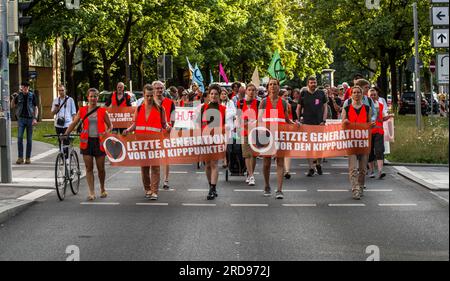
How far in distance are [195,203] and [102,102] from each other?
26780mm

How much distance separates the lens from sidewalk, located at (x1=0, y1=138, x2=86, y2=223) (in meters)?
13.1

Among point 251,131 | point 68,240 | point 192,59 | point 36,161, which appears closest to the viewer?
point 68,240

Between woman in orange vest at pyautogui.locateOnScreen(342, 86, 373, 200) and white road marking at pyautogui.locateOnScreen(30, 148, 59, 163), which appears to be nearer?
woman in orange vest at pyautogui.locateOnScreen(342, 86, 373, 200)

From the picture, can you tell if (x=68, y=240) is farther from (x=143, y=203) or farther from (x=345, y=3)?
(x=345, y=3)

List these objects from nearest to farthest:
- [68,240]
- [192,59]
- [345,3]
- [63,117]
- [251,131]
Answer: [68,240]
[251,131]
[63,117]
[345,3]
[192,59]

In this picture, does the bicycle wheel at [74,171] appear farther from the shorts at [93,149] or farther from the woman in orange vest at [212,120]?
the woman in orange vest at [212,120]

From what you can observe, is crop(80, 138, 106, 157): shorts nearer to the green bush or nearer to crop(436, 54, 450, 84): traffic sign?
the green bush

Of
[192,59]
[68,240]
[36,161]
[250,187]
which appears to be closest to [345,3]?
[192,59]

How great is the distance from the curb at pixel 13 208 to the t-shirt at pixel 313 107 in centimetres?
654

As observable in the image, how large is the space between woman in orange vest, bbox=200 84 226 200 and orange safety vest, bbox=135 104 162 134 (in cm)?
70

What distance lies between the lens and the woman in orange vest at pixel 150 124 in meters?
14.6

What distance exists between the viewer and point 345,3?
50125mm

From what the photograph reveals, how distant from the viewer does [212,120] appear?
1498cm

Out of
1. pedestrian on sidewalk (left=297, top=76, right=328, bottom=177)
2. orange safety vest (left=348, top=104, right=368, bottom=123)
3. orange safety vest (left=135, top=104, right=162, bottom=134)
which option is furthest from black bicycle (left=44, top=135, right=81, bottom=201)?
pedestrian on sidewalk (left=297, top=76, right=328, bottom=177)
